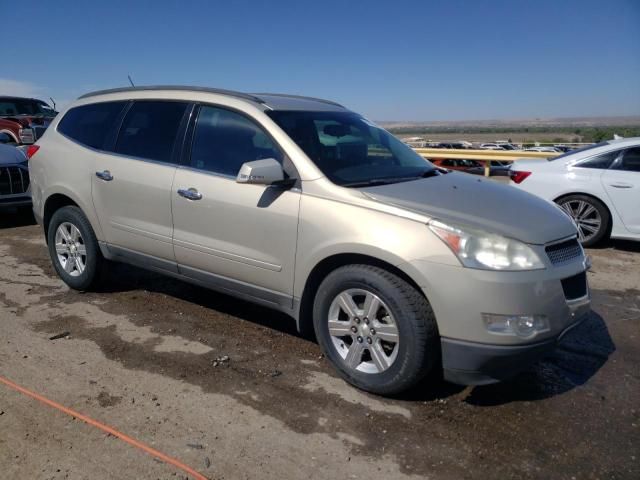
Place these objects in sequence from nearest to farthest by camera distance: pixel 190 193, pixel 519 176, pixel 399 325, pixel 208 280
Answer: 1. pixel 399 325
2. pixel 190 193
3. pixel 208 280
4. pixel 519 176

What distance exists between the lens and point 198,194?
3932 millimetres

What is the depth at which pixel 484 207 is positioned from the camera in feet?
11.0

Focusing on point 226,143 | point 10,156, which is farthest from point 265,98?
point 10,156

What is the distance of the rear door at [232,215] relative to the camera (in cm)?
361

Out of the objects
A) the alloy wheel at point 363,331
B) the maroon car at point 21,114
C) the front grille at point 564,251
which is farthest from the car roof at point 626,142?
the maroon car at point 21,114

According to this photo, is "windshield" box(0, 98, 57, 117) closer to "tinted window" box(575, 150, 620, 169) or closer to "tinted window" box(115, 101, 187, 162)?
"tinted window" box(115, 101, 187, 162)

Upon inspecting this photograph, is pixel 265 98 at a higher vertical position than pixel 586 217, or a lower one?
higher

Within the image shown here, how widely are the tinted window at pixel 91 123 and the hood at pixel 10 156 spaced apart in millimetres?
3633

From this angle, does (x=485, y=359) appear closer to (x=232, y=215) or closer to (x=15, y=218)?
(x=232, y=215)

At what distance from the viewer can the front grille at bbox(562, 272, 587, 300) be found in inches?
122

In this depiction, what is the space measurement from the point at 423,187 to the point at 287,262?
1.01 m

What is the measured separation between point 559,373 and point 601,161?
4451 mm

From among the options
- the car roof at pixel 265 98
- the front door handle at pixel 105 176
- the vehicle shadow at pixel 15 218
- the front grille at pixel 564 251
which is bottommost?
the vehicle shadow at pixel 15 218

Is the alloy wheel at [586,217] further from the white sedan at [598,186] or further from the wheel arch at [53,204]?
the wheel arch at [53,204]
